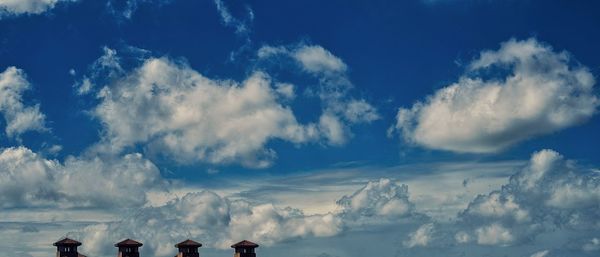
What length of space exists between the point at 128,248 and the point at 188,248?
41.1 ft

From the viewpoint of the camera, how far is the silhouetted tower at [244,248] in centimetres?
15262

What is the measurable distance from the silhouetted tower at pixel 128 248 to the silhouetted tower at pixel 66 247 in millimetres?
10382

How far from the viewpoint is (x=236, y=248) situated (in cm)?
15350

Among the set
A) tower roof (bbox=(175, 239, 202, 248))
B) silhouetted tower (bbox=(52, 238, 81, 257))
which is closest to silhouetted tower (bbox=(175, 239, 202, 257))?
tower roof (bbox=(175, 239, 202, 248))

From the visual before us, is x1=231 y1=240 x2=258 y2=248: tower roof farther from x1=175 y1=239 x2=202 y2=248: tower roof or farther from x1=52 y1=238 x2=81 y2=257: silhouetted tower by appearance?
x1=52 y1=238 x2=81 y2=257: silhouetted tower

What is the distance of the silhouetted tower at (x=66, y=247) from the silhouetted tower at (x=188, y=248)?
2232 centimetres

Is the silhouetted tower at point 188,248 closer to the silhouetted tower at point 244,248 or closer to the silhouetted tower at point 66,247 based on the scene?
the silhouetted tower at point 244,248

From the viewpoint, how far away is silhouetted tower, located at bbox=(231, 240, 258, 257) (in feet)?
501

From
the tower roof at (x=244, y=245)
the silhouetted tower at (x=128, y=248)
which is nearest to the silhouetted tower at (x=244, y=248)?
the tower roof at (x=244, y=245)

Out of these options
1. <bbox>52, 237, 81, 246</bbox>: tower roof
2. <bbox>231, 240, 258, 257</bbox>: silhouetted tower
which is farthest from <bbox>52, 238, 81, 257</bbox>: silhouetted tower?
<bbox>231, 240, 258, 257</bbox>: silhouetted tower

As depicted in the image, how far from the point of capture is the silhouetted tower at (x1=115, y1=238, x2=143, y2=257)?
150 meters

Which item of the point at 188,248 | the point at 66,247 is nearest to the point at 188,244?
the point at 188,248

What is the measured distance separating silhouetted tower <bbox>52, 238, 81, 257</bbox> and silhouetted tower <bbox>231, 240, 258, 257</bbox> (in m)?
33.9

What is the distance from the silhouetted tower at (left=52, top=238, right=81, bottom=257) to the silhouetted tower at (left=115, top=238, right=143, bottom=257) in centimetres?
1038
